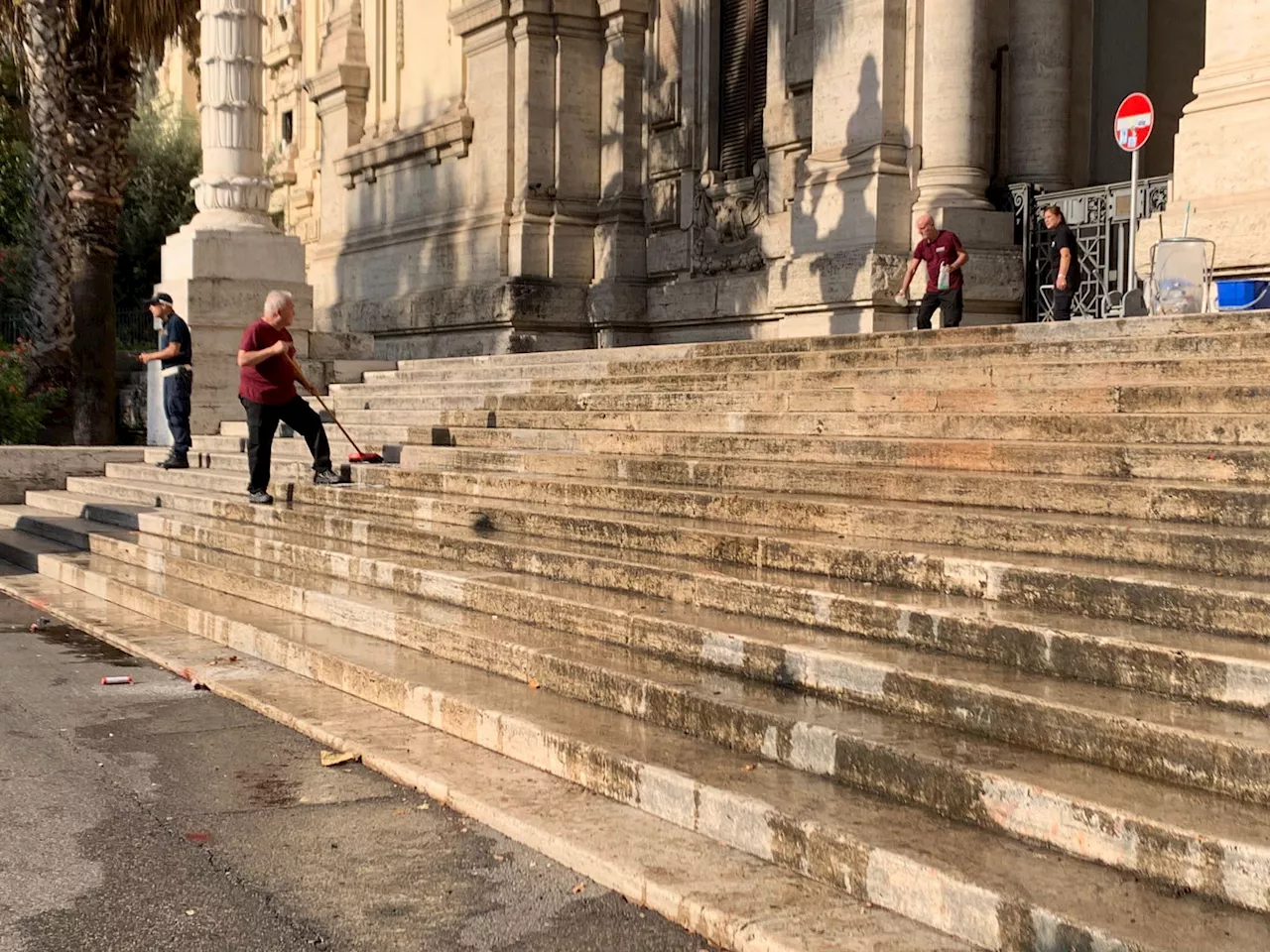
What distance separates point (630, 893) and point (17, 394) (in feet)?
48.4

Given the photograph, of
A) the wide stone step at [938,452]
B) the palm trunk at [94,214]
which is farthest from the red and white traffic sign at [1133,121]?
the palm trunk at [94,214]

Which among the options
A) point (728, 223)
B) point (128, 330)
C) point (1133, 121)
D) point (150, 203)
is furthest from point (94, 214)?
point (150, 203)

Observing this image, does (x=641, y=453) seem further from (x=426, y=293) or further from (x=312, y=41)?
(x=312, y=41)

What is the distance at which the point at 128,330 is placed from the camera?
24.9 metres

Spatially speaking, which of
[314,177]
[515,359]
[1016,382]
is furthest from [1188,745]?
[314,177]

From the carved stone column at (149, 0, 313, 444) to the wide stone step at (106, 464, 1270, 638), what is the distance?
831 centimetres

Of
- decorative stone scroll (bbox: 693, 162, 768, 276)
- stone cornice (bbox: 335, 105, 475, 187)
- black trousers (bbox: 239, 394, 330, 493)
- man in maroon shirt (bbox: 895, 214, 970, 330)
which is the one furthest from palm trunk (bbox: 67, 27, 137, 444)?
man in maroon shirt (bbox: 895, 214, 970, 330)

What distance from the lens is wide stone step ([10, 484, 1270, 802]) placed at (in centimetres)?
425

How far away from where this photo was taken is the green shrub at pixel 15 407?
1691 centimetres

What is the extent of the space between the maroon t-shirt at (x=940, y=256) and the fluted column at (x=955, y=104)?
1437 millimetres

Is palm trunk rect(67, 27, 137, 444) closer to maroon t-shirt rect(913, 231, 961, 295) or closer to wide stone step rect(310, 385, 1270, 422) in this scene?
wide stone step rect(310, 385, 1270, 422)

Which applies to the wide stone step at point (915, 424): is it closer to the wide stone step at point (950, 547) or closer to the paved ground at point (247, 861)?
the wide stone step at point (950, 547)

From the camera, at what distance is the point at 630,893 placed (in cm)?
428

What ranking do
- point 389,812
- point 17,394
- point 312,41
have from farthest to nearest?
point 312,41
point 17,394
point 389,812
